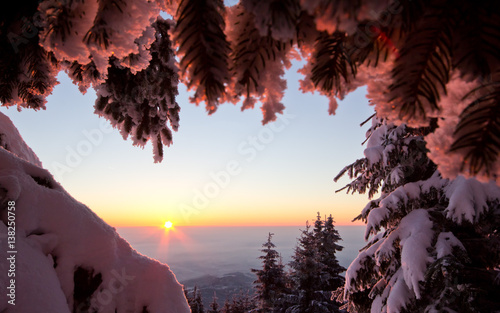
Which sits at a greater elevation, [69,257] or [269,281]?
[69,257]

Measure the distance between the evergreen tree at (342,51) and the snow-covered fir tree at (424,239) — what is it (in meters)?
3.91

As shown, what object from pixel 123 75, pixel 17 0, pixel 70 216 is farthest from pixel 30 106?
pixel 70 216

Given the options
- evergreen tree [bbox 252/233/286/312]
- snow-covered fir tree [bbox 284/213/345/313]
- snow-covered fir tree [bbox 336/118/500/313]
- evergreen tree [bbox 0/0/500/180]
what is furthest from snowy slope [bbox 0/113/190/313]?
evergreen tree [bbox 252/233/286/312]

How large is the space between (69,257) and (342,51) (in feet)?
18.4

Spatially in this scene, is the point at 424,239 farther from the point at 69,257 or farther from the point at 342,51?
the point at 69,257

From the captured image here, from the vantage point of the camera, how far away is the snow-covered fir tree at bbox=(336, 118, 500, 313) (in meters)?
4.48

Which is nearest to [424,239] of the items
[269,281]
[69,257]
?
[69,257]

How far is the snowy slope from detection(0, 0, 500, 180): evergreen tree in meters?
4.19

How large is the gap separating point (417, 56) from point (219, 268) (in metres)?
173

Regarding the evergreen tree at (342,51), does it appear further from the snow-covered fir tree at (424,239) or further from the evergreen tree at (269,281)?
the evergreen tree at (269,281)

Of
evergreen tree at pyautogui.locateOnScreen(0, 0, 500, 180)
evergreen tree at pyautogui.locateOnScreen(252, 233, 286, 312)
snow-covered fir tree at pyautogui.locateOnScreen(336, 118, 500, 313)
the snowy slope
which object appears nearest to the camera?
evergreen tree at pyautogui.locateOnScreen(0, 0, 500, 180)

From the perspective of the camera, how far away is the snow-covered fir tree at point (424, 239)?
448 cm

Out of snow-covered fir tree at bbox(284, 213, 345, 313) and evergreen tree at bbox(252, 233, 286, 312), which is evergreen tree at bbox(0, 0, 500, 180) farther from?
evergreen tree at bbox(252, 233, 286, 312)

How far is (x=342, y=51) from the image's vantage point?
695mm
